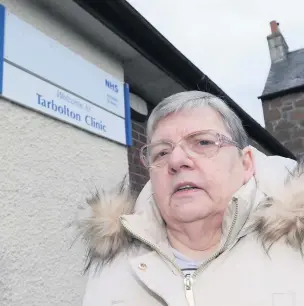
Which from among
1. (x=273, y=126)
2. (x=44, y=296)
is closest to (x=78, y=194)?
(x=44, y=296)

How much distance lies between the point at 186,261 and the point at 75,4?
192 cm

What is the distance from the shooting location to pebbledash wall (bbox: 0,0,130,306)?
2268 millimetres

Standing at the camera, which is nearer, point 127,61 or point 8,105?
point 8,105

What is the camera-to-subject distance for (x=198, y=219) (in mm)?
1584

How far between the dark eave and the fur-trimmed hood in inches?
59.1

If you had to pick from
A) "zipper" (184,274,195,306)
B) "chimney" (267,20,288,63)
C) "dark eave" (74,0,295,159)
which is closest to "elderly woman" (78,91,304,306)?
"zipper" (184,274,195,306)

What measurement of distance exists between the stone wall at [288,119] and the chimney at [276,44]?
337 cm

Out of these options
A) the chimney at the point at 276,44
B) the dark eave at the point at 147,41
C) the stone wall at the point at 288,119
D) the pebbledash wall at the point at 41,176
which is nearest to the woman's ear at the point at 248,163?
the pebbledash wall at the point at 41,176

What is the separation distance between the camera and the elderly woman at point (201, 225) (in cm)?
146

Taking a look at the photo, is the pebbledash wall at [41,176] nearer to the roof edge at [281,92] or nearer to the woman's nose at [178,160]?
the woman's nose at [178,160]

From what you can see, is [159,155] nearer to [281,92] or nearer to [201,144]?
[201,144]

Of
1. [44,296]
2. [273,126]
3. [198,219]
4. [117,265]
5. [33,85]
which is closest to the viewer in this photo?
[198,219]

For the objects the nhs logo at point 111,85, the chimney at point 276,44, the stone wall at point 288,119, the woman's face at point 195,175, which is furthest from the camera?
the chimney at point 276,44

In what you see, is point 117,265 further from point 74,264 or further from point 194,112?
point 74,264
